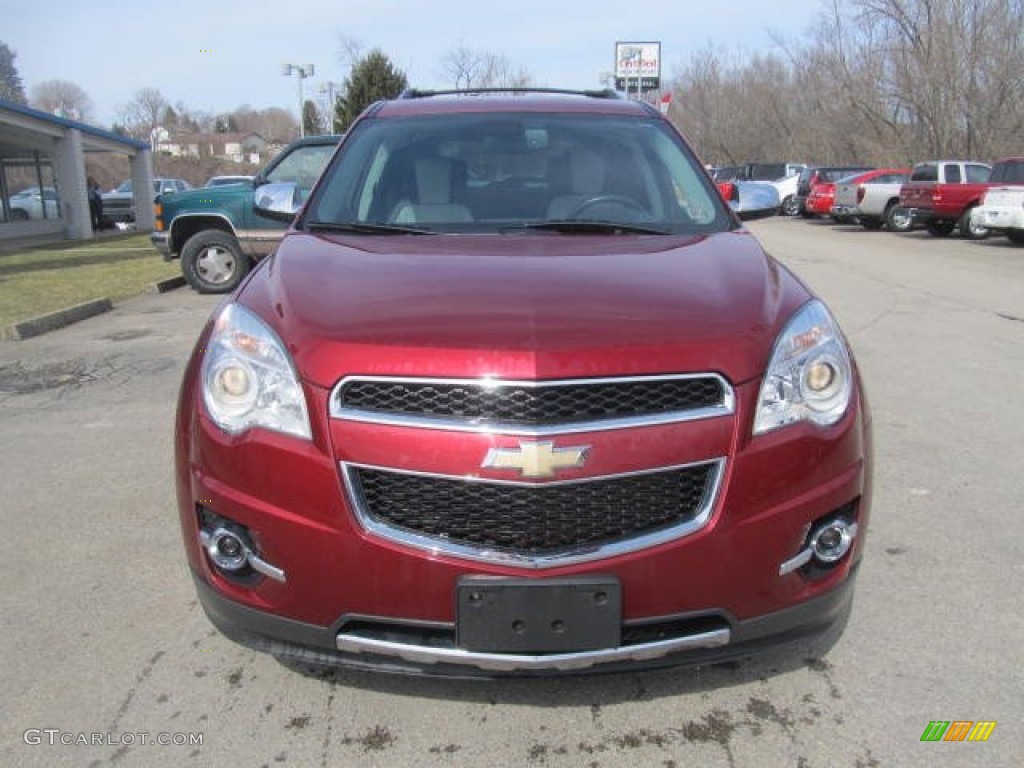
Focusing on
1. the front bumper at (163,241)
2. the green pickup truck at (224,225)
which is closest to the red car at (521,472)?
the green pickup truck at (224,225)

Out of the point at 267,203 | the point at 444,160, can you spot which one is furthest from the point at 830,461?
the point at 267,203

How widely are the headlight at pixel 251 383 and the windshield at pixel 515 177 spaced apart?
1.00 m

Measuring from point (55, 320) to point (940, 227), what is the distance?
809 inches

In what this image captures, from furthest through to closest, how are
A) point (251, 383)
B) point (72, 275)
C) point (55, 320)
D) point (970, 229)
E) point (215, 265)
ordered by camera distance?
point (970, 229) → point (72, 275) → point (215, 265) → point (55, 320) → point (251, 383)

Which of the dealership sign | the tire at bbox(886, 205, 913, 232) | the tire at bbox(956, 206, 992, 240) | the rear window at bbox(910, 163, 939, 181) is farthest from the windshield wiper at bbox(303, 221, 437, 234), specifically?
the dealership sign

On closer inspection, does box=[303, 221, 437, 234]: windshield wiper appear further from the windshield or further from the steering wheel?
the steering wheel

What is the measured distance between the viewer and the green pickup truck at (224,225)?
11.2m

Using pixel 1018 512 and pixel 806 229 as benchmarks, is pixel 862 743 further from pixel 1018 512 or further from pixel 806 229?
pixel 806 229

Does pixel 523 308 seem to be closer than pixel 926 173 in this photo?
Yes

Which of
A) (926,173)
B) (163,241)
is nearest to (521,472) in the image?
(163,241)

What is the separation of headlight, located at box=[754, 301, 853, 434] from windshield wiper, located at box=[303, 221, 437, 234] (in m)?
1.38

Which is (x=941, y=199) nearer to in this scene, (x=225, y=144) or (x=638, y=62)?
(x=638, y=62)

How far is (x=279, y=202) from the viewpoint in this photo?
395 cm

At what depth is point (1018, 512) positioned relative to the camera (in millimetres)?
3967
